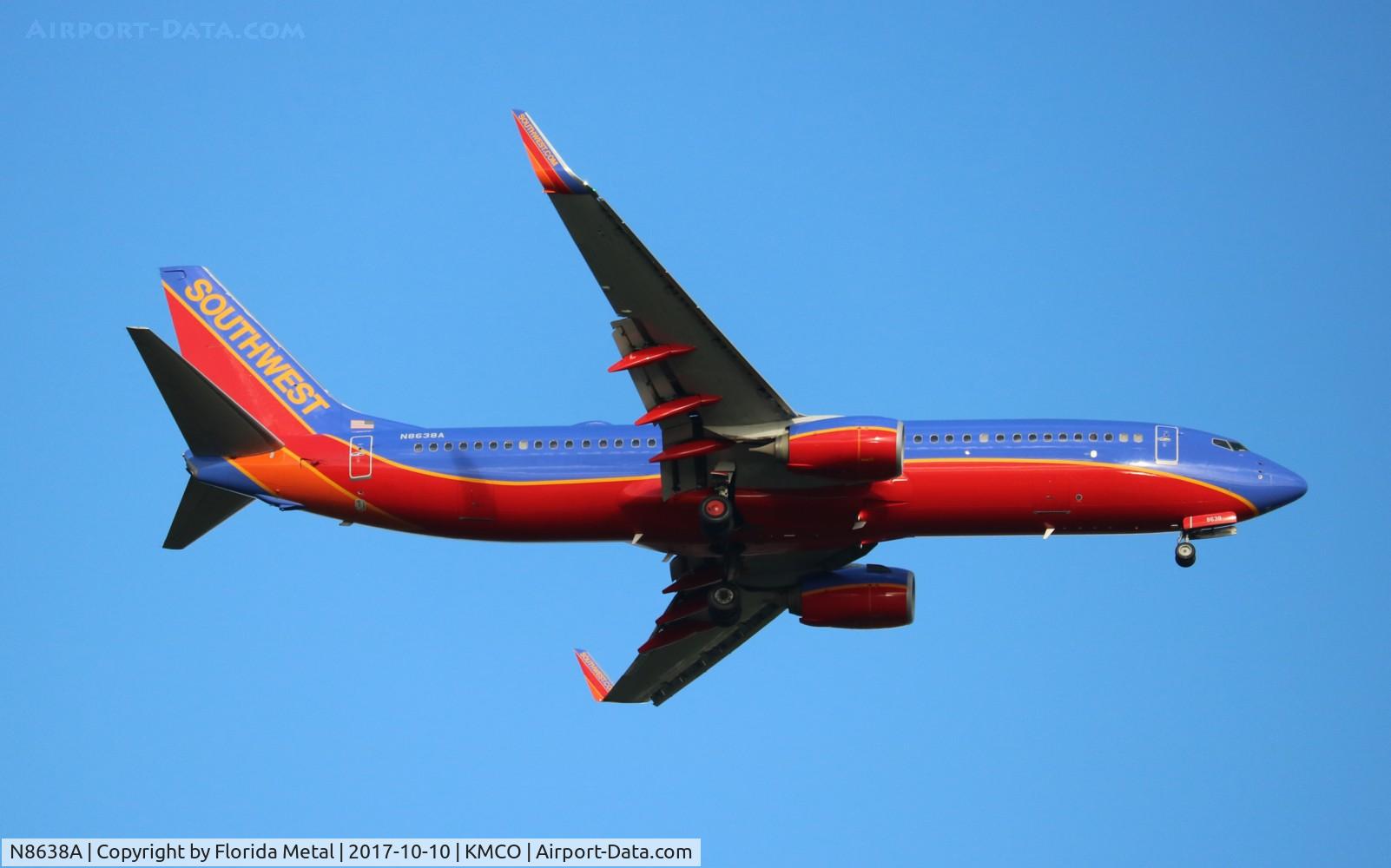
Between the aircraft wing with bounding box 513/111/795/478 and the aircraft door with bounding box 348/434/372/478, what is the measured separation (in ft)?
31.0

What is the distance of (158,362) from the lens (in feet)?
179

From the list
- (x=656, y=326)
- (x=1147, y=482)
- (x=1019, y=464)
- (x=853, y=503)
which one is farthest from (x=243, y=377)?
(x=1147, y=482)

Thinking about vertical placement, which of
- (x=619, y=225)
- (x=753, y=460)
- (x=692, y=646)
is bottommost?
(x=692, y=646)

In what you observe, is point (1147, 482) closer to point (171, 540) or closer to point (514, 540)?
point (514, 540)

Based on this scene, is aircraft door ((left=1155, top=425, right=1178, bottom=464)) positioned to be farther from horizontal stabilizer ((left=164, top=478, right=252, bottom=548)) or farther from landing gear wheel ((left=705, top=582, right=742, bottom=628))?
horizontal stabilizer ((left=164, top=478, right=252, bottom=548))

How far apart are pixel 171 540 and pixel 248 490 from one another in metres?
2.99

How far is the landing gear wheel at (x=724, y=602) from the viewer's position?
5894 centimetres

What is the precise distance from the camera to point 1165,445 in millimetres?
58062

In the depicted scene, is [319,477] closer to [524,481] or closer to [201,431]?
[201,431]

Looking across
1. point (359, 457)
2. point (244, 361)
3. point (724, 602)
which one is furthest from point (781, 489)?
point (244, 361)

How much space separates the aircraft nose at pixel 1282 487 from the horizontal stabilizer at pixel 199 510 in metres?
31.3

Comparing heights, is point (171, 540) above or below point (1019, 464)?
below

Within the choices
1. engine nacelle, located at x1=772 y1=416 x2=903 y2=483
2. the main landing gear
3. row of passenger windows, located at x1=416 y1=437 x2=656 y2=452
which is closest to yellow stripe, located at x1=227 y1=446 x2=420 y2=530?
row of passenger windows, located at x1=416 y1=437 x2=656 y2=452

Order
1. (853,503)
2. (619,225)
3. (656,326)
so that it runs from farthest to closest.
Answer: (853,503) → (656,326) → (619,225)
